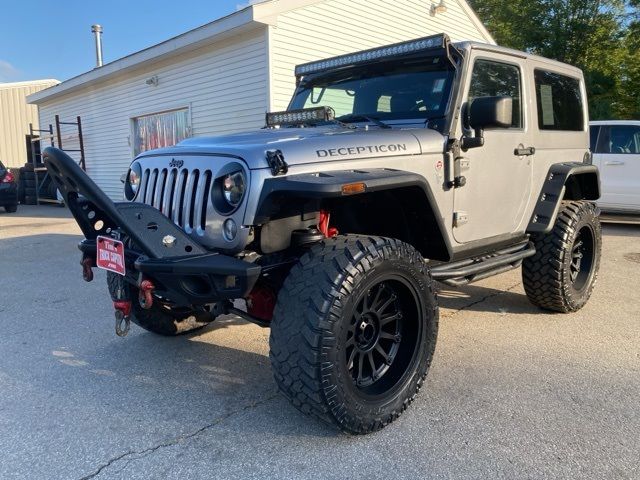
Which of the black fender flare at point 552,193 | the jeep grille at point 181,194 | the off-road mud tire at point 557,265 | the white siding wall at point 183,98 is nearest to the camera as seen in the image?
the jeep grille at point 181,194

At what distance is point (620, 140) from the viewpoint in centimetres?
949

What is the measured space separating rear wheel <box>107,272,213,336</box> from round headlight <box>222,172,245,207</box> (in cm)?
120

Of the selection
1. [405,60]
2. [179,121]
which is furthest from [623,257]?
[179,121]

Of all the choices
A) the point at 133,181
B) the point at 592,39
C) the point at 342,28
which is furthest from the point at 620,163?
the point at 592,39

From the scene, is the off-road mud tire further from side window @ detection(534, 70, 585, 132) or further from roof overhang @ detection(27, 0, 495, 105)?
roof overhang @ detection(27, 0, 495, 105)

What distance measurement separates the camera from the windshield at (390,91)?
11.7 feet

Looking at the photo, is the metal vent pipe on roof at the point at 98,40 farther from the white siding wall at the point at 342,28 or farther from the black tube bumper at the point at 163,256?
the black tube bumper at the point at 163,256

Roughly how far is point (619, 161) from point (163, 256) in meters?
9.47

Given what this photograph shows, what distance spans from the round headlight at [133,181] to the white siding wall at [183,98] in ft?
22.6

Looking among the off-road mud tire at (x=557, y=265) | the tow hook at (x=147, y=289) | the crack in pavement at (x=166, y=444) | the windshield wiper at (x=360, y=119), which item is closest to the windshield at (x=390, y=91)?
the windshield wiper at (x=360, y=119)

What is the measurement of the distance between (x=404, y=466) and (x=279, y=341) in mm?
824

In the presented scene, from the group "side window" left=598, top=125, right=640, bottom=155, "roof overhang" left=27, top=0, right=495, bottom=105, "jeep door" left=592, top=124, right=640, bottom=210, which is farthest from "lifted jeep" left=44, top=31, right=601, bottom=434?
"side window" left=598, top=125, right=640, bottom=155

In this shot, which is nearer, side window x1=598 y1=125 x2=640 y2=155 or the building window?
side window x1=598 y1=125 x2=640 y2=155

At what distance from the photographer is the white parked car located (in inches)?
370
